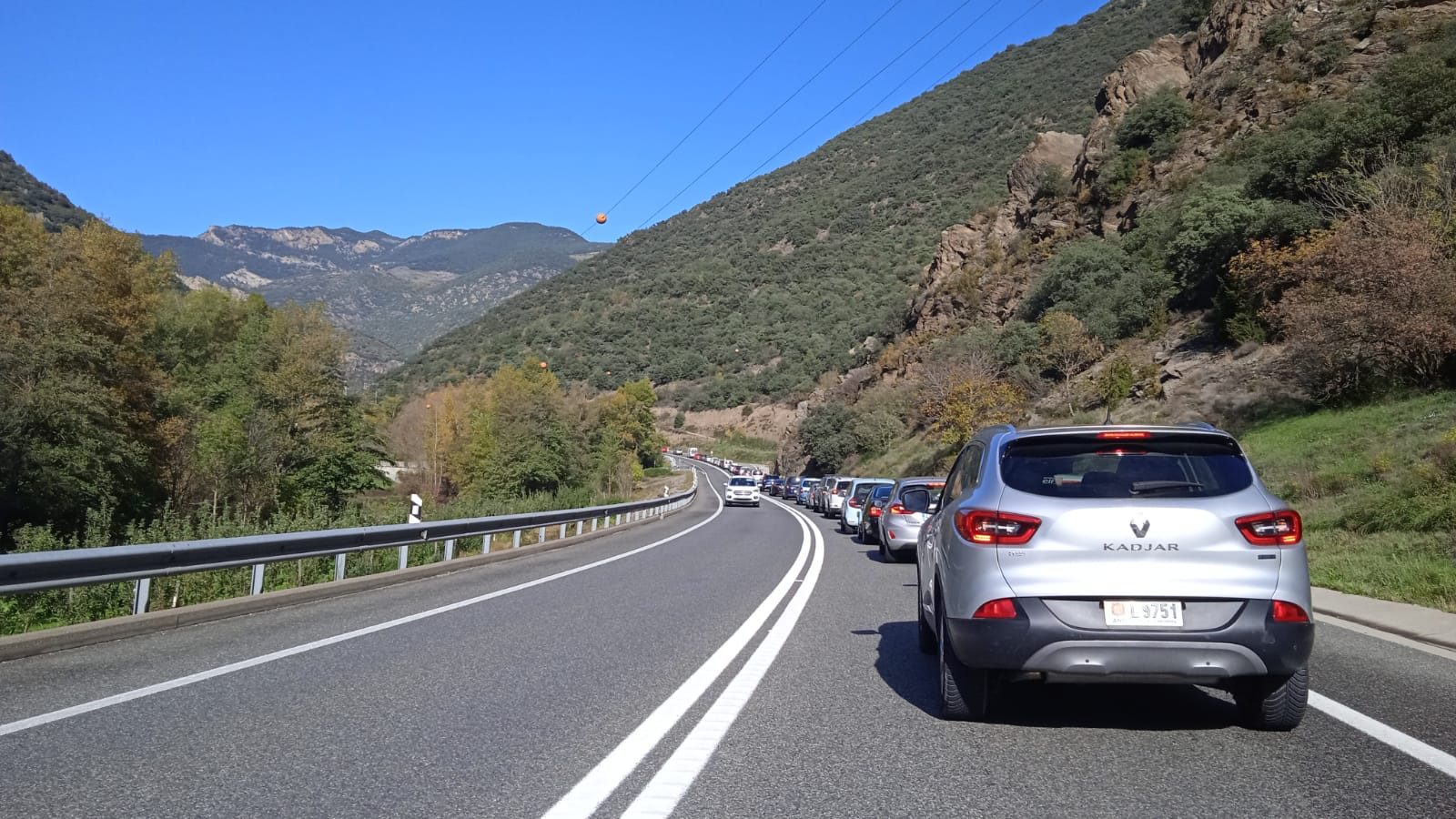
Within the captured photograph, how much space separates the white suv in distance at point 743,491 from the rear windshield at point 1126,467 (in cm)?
4931

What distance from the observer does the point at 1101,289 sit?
5091 centimetres

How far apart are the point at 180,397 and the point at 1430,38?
189ft

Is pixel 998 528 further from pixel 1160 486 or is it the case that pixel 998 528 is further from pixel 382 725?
pixel 382 725

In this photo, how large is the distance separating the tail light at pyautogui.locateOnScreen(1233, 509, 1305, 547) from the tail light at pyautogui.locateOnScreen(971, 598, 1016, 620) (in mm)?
1296

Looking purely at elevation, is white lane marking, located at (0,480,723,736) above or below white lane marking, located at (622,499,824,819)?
below

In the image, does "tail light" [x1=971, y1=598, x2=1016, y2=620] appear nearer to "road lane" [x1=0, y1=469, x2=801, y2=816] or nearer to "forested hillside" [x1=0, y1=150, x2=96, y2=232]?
"road lane" [x1=0, y1=469, x2=801, y2=816]

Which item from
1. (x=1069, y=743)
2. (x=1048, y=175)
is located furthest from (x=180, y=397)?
(x=1048, y=175)

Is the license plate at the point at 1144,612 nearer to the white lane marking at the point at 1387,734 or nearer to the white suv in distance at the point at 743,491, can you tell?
the white lane marking at the point at 1387,734

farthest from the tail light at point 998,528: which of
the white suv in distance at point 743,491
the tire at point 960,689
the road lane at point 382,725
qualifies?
the white suv in distance at point 743,491

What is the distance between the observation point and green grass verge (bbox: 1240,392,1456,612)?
501 inches

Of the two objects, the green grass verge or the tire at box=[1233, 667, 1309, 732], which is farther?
the green grass verge

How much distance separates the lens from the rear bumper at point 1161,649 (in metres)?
5.39

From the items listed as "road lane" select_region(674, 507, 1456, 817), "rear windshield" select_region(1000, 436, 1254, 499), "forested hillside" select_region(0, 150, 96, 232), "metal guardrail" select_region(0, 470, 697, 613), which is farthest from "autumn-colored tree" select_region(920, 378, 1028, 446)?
"forested hillside" select_region(0, 150, 96, 232)

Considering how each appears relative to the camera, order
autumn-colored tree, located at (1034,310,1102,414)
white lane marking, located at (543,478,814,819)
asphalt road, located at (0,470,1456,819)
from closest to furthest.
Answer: white lane marking, located at (543,478,814,819) < asphalt road, located at (0,470,1456,819) < autumn-colored tree, located at (1034,310,1102,414)
